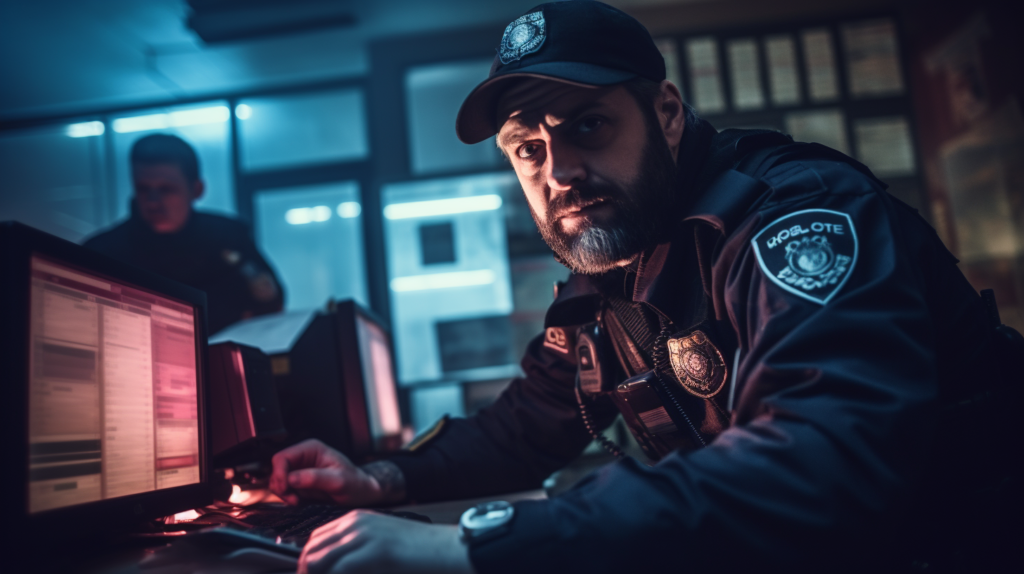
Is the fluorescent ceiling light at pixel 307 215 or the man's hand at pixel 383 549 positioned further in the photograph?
the fluorescent ceiling light at pixel 307 215

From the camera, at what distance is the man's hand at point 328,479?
1.07m

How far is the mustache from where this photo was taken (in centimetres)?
102

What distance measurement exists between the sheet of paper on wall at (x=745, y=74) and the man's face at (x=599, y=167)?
9.39 feet

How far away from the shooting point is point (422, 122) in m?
3.80

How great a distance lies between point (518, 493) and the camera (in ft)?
3.98

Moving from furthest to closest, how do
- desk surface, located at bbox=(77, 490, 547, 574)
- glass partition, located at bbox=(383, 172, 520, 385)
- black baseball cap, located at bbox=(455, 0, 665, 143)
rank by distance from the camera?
glass partition, located at bbox=(383, 172, 520, 385) < black baseball cap, located at bbox=(455, 0, 665, 143) < desk surface, located at bbox=(77, 490, 547, 574)

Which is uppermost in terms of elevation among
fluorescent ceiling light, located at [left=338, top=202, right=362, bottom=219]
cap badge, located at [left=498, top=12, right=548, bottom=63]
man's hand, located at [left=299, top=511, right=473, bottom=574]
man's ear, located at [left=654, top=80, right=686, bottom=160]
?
fluorescent ceiling light, located at [left=338, top=202, right=362, bottom=219]

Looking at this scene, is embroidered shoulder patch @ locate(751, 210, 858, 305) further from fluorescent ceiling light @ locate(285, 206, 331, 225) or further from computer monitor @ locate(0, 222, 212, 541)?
fluorescent ceiling light @ locate(285, 206, 331, 225)

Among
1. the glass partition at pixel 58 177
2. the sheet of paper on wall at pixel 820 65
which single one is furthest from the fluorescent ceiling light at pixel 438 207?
the glass partition at pixel 58 177

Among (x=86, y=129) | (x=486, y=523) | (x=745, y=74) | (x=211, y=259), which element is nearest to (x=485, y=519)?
(x=486, y=523)

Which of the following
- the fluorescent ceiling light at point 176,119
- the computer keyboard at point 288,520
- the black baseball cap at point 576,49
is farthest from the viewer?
the fluorescent ceiling light at point 176,119

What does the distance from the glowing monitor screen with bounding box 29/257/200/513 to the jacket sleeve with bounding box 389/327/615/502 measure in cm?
43

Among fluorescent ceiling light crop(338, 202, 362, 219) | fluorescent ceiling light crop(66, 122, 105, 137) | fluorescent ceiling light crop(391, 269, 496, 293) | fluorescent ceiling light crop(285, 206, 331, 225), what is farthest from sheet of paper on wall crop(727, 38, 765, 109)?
fluorescent ceiling light crop(66, 122, 105, 137)

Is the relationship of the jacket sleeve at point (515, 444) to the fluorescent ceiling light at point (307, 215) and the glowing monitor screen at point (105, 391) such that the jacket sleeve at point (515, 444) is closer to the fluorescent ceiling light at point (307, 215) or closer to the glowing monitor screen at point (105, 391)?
the glowing monitor screen at point (105, 391)
